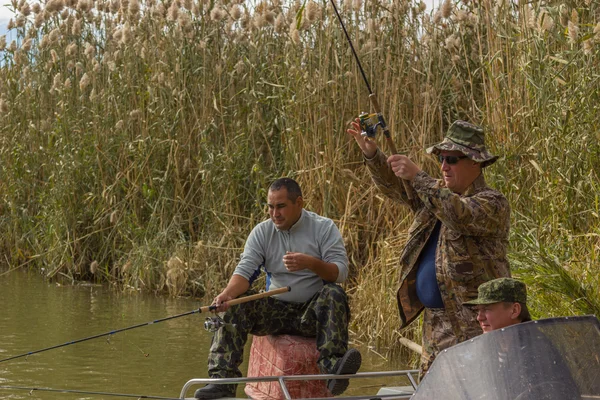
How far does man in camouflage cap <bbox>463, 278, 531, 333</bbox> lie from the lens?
14.3 feet

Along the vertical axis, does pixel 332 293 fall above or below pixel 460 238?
below

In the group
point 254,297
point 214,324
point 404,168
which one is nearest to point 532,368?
point 404,168

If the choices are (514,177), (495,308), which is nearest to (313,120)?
(514,177)

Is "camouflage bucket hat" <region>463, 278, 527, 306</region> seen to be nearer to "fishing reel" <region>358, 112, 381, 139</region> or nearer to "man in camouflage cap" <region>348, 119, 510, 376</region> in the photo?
"man in camouflage cap" <region>348, 119, 510, 376</region>

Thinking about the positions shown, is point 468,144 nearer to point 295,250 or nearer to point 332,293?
point 332,293

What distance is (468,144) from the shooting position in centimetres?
498

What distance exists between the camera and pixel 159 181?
11.9m

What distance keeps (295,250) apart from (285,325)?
42 centimetres

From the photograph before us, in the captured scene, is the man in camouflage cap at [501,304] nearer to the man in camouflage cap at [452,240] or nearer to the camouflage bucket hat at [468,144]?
the man in camouflage cap at [452,240]

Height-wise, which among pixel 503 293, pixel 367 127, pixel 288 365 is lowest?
pixel 288 365

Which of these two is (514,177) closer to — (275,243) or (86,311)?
(275,243)

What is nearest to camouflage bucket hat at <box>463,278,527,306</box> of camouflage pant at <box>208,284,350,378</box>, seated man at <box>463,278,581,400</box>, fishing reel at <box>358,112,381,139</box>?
seated man at <box>463,278,581,400</box>

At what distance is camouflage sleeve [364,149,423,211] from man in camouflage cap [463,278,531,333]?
3.30 feet

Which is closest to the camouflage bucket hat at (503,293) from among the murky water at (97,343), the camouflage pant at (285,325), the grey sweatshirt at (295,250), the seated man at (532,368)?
the seated man at (532,368)
